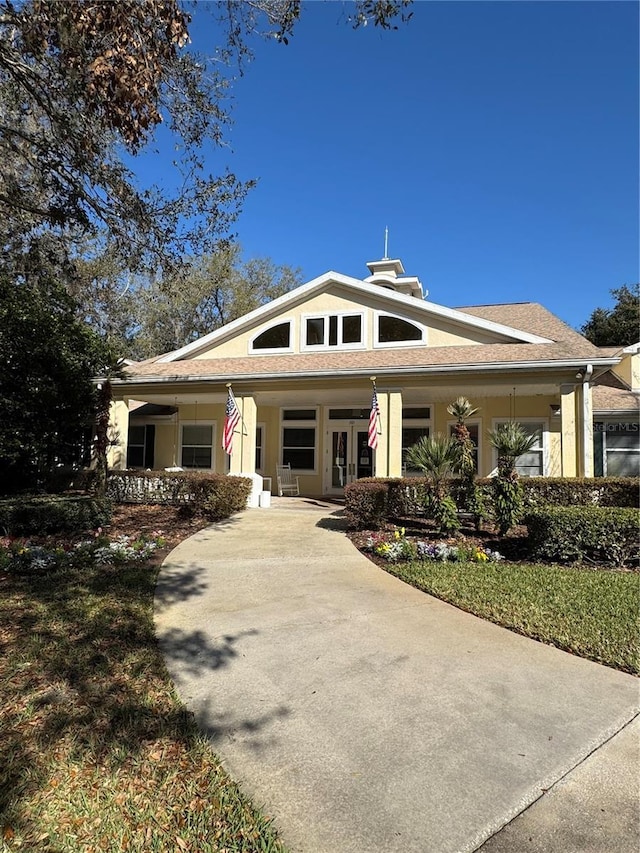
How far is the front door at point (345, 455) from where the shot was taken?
16.5m

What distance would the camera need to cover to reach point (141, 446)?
60.1 feet

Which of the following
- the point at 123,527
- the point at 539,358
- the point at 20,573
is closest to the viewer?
the point at 20,573

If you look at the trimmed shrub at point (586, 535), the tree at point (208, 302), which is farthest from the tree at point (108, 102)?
the tree at point (208, 302)

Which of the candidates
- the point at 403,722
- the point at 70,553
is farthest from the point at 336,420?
the point at 403,722

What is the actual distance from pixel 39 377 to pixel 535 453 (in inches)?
557

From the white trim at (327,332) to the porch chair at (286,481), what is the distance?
13.2 feet

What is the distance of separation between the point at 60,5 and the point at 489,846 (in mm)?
8040

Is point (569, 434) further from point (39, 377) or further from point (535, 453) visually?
point (39, 377)

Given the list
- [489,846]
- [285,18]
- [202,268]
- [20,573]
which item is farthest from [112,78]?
[202,268]

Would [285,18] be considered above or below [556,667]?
above

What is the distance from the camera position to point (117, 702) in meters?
3.49

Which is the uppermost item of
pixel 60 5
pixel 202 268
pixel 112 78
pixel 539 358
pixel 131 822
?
pixel 202 268

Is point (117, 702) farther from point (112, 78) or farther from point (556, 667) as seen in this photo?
point (112, 78)

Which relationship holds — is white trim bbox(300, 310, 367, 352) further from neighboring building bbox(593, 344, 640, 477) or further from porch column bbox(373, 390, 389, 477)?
neighboring building bbox(593, 344, 640, 477)
